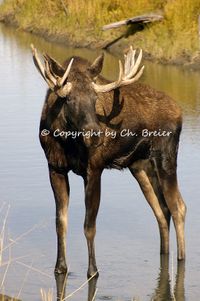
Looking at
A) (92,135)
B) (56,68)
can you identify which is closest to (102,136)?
(92,135)

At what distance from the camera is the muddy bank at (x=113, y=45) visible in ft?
89.1

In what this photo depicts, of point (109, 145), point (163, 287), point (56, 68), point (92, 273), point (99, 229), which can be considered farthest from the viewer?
point (99, 229)

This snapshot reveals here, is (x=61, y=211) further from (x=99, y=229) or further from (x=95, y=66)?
(x=99, y=229)

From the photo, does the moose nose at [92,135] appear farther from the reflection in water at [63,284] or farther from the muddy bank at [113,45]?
the muddy bank at [113,45]

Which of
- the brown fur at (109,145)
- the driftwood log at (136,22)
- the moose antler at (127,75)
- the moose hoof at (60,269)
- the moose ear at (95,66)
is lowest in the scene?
the driftwood log at (136,22)

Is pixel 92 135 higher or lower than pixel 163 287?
higher

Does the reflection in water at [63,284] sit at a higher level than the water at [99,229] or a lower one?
higher

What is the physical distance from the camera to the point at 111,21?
33.0 metres

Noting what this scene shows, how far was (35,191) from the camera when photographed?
15297 mm

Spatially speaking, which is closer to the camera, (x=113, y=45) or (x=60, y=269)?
(x=60, y=269)

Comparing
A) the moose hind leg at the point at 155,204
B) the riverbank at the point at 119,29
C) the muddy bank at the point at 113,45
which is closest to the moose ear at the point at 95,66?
the moose hind leg at the point at 155,204

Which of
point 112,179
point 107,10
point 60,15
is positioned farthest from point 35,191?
point 60,15

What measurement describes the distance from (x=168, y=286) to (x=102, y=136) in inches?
63.1

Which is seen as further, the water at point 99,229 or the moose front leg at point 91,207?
the moose front leg at point 91,207
